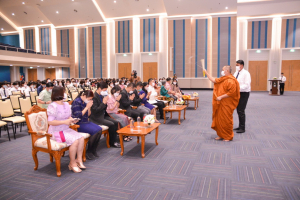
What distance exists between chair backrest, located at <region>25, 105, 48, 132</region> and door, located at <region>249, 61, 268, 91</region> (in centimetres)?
1675

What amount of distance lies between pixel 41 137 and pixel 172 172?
1.92 m

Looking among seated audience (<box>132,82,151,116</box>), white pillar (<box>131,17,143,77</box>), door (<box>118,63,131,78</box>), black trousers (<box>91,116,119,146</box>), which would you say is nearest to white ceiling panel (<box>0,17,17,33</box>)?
door (<box>118,63,131,78</box>)

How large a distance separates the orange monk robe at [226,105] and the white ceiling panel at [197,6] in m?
12.5

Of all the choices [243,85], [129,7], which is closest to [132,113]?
[243,85]

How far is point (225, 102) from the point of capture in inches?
173

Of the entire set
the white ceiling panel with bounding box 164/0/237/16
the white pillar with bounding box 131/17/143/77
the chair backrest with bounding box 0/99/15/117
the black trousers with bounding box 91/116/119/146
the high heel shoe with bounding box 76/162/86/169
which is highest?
the white ceiling panel with bounding box 164/0/237/16

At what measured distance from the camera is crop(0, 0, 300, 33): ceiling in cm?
1537

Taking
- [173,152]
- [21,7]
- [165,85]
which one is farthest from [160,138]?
[21,7]

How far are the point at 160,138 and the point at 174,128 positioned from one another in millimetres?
984

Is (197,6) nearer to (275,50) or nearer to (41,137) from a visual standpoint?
(275,50)

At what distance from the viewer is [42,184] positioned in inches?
109

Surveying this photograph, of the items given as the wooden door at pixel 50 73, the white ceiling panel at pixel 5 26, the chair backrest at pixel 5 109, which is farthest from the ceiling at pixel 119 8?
the chair backrest at pixel 5 109

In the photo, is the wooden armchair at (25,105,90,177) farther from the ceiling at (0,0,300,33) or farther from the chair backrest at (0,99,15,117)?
the ceiling at (0,0,300,33)

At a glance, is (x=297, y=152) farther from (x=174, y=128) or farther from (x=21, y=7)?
(x=21, y=7)
